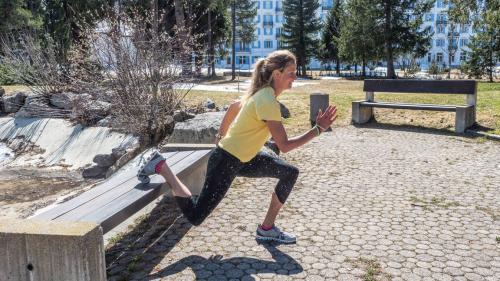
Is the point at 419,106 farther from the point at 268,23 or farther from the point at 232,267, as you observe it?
the point at 268,23

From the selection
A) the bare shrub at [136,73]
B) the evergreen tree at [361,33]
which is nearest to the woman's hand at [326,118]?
the bare shrub at [136,73]

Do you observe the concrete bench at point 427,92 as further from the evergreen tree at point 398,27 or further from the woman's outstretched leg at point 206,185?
the evergreen tree at point 398,27

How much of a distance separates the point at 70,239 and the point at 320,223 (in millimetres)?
2685

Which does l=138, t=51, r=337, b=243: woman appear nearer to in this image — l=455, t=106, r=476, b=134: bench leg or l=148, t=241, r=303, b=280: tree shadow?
l=148, t=241, r=303, b=280: tree shadow

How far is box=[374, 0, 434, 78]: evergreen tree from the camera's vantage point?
130ft

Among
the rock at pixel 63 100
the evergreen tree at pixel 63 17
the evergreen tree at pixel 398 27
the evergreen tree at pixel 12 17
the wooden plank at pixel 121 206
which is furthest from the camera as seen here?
the evergreen tree at pixel 398 27

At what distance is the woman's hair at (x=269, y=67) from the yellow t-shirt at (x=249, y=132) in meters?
0.12

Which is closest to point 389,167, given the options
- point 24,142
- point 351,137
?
point 351,137

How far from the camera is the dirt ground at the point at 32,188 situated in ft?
25.2

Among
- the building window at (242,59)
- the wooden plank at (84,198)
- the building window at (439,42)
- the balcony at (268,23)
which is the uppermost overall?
the balcony at (268,23)

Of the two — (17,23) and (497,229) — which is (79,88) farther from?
(17,23)

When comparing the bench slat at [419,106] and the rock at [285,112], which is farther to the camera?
the rock at [285,112]

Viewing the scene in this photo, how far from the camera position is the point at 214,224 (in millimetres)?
4805

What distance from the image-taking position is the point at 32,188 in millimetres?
9195
